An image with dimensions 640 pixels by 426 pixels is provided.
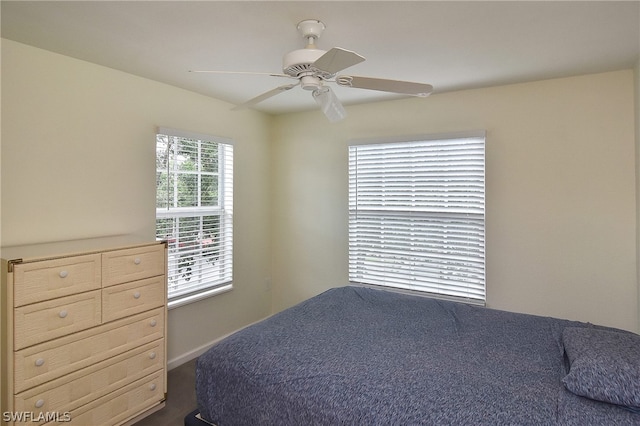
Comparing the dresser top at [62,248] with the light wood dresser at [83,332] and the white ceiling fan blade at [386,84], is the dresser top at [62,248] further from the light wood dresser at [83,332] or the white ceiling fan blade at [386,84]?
the white ceiling fan blade at [386,84]

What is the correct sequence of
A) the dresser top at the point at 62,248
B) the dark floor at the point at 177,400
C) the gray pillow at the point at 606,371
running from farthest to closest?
1. the dark floor at the point at 177,400
2. the dresser top at the point at 62,248
3. the gray pillow at the point at 606,371

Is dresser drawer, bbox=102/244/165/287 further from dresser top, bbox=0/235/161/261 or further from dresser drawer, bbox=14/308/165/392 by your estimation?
dresser drawer, bbox=14/308/165/392

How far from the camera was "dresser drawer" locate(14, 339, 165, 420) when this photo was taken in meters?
1.82

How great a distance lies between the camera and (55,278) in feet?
6.17

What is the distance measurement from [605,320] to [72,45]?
422 centimetres

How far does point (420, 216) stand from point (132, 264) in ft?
7.96

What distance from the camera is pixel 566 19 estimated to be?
1828 mm

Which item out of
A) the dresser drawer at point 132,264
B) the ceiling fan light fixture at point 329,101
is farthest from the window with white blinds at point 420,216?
the dresser drawer at point 132,264

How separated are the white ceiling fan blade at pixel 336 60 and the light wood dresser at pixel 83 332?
1.68 metres

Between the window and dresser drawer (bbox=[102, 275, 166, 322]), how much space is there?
58 centimetres

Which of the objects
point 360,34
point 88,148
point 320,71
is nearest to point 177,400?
point 88,148

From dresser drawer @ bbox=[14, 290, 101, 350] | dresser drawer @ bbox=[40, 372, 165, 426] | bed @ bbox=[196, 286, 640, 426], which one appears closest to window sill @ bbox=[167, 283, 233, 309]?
dresser drawer @ bbox=[40, 372, 165, 426]

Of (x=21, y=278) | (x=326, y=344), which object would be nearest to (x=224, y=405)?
(x=326, y=344)

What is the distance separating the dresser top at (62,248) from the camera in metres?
1.89
